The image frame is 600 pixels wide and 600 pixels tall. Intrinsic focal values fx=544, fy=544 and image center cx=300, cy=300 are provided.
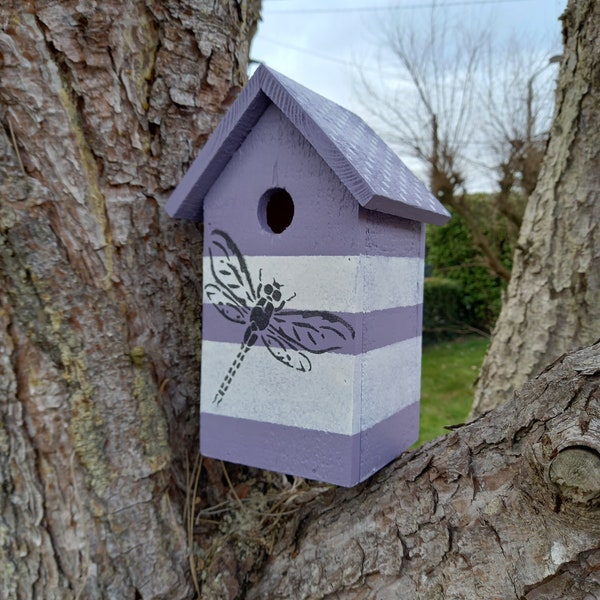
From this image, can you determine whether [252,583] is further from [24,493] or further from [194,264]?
[194,264]

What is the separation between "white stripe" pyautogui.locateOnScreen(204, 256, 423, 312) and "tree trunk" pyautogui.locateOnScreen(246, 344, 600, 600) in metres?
0.31

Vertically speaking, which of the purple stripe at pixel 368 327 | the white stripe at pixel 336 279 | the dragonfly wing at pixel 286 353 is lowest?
the dragonfly wing at pixel 286 353

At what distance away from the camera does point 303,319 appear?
3.44ft

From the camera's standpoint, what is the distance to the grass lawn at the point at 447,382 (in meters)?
4.52

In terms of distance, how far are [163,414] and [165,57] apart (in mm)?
789

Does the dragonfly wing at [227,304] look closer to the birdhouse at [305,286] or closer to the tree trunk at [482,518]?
the birdhouse at [305,286]

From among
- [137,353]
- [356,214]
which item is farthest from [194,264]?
[356,214]

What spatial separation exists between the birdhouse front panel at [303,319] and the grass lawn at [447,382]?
2.49m

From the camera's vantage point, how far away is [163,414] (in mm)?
1216

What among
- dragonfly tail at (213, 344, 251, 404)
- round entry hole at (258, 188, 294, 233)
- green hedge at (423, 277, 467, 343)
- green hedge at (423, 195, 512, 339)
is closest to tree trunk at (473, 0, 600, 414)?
round entry hole at (258, 188, 294, 233)

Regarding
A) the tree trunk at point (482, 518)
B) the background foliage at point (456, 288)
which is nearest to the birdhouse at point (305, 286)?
the tree trunk at point (482, 518)

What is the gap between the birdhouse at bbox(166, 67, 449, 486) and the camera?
1.01m

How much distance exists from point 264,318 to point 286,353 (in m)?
0.08

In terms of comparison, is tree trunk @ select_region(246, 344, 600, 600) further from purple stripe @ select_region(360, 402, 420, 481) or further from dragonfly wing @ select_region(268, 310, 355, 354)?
dragonfly wing @ select_region(268, 310, 355, 354)
